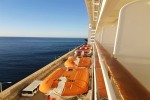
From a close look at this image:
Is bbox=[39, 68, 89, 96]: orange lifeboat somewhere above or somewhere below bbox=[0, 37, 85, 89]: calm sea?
above

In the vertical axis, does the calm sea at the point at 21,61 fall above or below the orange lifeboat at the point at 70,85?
below

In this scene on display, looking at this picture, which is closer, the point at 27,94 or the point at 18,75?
the point at 27,94

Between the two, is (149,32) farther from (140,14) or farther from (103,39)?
(103,39)

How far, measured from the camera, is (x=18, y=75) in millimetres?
31469

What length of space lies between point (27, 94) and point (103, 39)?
4.55 metres

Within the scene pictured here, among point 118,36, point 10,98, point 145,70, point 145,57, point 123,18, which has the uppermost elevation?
point 123,18

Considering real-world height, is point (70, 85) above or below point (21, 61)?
above

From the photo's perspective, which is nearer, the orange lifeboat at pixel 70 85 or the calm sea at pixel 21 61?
the orange lifeboat at pixel 70 85

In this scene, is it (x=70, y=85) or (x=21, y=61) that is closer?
(x=70, y=85)

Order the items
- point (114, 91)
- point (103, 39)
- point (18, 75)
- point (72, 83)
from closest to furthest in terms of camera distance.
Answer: point (114, 91) → point (72, 83) → point (103, 39) → point (18, 75)

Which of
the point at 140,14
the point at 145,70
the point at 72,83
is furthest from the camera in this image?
the point at 72,83

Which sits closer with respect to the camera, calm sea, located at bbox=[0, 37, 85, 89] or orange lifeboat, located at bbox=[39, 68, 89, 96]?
orange lifeboat, located at bbox=[39, 68, 89, 96]

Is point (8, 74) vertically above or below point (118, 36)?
below

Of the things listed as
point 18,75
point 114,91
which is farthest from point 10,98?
point 18,75
